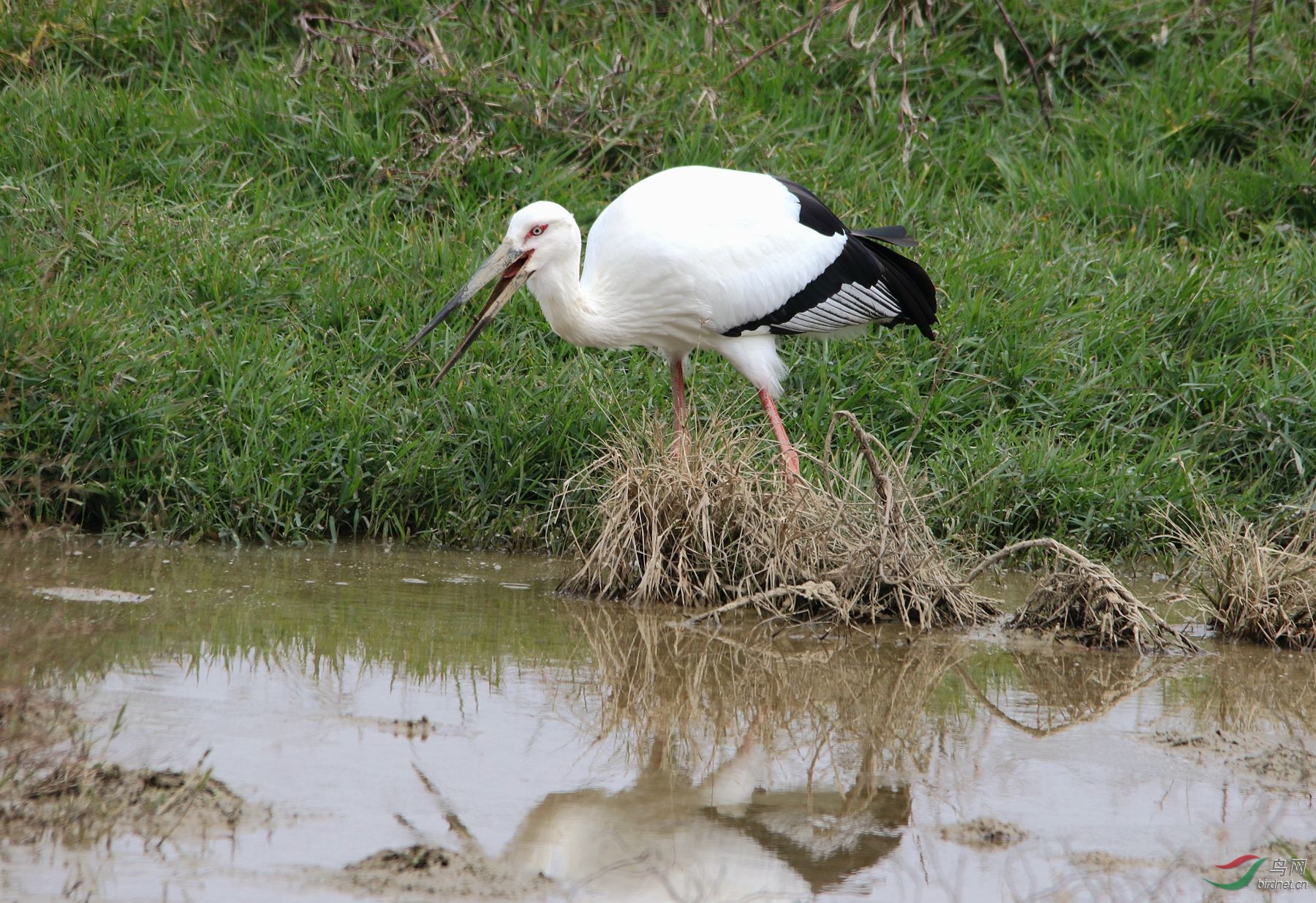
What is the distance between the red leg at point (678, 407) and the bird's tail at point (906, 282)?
3.02 feet

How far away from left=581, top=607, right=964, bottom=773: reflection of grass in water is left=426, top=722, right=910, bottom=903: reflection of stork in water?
196mm

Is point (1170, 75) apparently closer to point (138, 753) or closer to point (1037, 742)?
point (1037, 742)

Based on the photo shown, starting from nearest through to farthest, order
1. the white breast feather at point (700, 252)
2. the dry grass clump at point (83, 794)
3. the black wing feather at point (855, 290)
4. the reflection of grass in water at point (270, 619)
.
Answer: the dry grass clump at point (83, 794), the reflection of grass in water at point (270, 619), the white breast feather at point (700, 252), the black wing feather at point (855, 290)

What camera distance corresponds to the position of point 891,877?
2.84 m

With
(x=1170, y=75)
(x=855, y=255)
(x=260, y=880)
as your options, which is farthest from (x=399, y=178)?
(x=260, y=880)

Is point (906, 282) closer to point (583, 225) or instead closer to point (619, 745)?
point (583, 225)

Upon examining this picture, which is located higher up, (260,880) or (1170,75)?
(1170,75)

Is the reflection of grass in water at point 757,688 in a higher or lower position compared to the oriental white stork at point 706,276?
lower

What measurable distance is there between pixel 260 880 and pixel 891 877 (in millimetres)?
1145

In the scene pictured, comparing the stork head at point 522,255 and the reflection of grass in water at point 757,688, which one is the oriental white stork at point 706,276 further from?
the reflection of grass in water at point 757,688

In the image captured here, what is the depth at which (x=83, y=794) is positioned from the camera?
109 inches

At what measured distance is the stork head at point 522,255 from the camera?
5434 mm

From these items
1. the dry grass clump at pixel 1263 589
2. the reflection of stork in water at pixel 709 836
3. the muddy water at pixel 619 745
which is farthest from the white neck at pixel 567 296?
the reflection of stork in water at pixel 709 836

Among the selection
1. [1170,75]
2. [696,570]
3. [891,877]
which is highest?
[1170,75]
